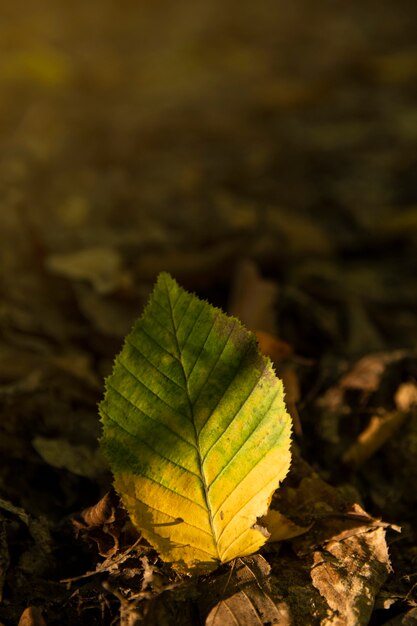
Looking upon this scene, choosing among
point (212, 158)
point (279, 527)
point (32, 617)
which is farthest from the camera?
point (212, 158)

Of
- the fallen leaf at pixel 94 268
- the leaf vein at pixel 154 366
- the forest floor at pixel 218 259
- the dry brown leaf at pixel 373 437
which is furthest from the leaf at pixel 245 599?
the fallen leaf at pixel 94 268

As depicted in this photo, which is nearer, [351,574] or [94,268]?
[351,574]

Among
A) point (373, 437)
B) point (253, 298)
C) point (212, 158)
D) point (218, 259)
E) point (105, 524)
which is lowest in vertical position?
point (105, 524)

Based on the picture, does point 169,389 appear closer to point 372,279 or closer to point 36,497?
point 36,497

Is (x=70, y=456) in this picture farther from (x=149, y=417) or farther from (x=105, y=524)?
(x=149, y=417)

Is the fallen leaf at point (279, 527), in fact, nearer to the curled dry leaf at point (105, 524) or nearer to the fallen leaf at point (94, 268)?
the curled dry leaf at point (105, 524)

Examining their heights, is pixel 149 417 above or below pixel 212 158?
below

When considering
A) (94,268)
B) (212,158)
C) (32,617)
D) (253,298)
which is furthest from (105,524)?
(212,158)

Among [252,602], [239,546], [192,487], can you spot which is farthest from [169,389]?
[252,602]
